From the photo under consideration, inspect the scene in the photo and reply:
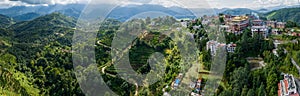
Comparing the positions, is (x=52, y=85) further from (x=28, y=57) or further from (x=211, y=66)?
(x=211, y=66)

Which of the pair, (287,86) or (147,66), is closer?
(287,86)

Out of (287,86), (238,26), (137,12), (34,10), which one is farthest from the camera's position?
(34,10)

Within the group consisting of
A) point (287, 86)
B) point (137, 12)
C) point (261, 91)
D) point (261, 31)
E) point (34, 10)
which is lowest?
point (34, 10)

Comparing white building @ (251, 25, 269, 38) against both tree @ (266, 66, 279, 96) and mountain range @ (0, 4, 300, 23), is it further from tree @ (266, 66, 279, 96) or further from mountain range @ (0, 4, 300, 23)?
tree @ (266, 66, 279, 96)

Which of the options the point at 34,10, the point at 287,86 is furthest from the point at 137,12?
the point at 34,10

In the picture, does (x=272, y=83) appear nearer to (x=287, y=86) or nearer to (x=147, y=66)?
(x=287, y=86)

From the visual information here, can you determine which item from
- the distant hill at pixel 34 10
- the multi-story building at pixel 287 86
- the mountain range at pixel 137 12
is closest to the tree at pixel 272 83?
the multi-story building at pixel 287 86

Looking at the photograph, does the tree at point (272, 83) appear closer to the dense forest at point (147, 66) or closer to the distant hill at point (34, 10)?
the dense forest at point (147, 66)

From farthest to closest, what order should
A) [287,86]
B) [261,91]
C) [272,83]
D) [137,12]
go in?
[137,12] → [272,83] → [261,91] → [287,86]
